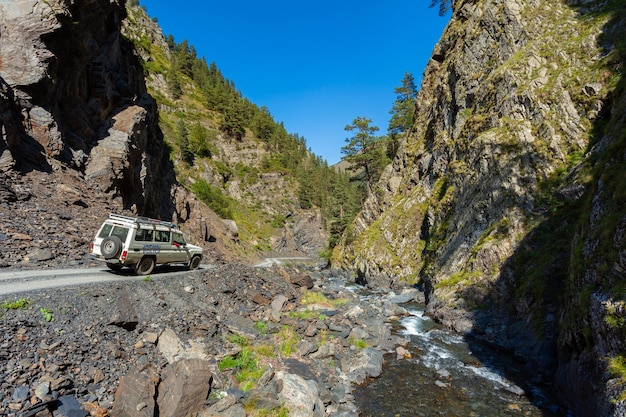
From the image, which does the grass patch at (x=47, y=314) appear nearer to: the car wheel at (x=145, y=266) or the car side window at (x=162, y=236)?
the car wheel at (x=145, y=266)

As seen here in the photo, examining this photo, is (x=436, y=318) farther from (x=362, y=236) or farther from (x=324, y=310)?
(x=362, y=236)

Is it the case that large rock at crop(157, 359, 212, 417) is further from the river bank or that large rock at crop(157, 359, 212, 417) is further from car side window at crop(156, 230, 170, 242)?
car side window at crop(156, 230, 170, 242)

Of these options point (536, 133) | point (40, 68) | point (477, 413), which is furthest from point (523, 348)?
point (40, 68)

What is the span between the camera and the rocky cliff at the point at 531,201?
10383 millimetres

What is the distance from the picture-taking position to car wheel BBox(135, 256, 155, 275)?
15.3 metres

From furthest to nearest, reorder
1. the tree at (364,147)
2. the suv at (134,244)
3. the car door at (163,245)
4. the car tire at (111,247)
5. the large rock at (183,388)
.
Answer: the tree at (364,147) → the car door at (163,245) → the suv at (134,244) → the car tire at (111,247) → the large rock at (183,388)

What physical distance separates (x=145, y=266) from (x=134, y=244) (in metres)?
1.71

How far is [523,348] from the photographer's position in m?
14.7

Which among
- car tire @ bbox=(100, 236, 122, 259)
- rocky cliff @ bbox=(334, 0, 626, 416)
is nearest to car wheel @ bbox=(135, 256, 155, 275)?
car tire @ bbox=(100, 236, 122, 259)

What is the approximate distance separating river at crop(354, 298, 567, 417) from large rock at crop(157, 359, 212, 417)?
579 cm

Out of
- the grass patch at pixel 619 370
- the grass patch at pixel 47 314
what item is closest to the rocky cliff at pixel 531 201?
the grass patch at pixel 619 370

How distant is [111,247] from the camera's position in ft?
46.1

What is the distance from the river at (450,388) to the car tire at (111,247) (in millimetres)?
12680

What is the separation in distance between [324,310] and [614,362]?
44.8 ft
